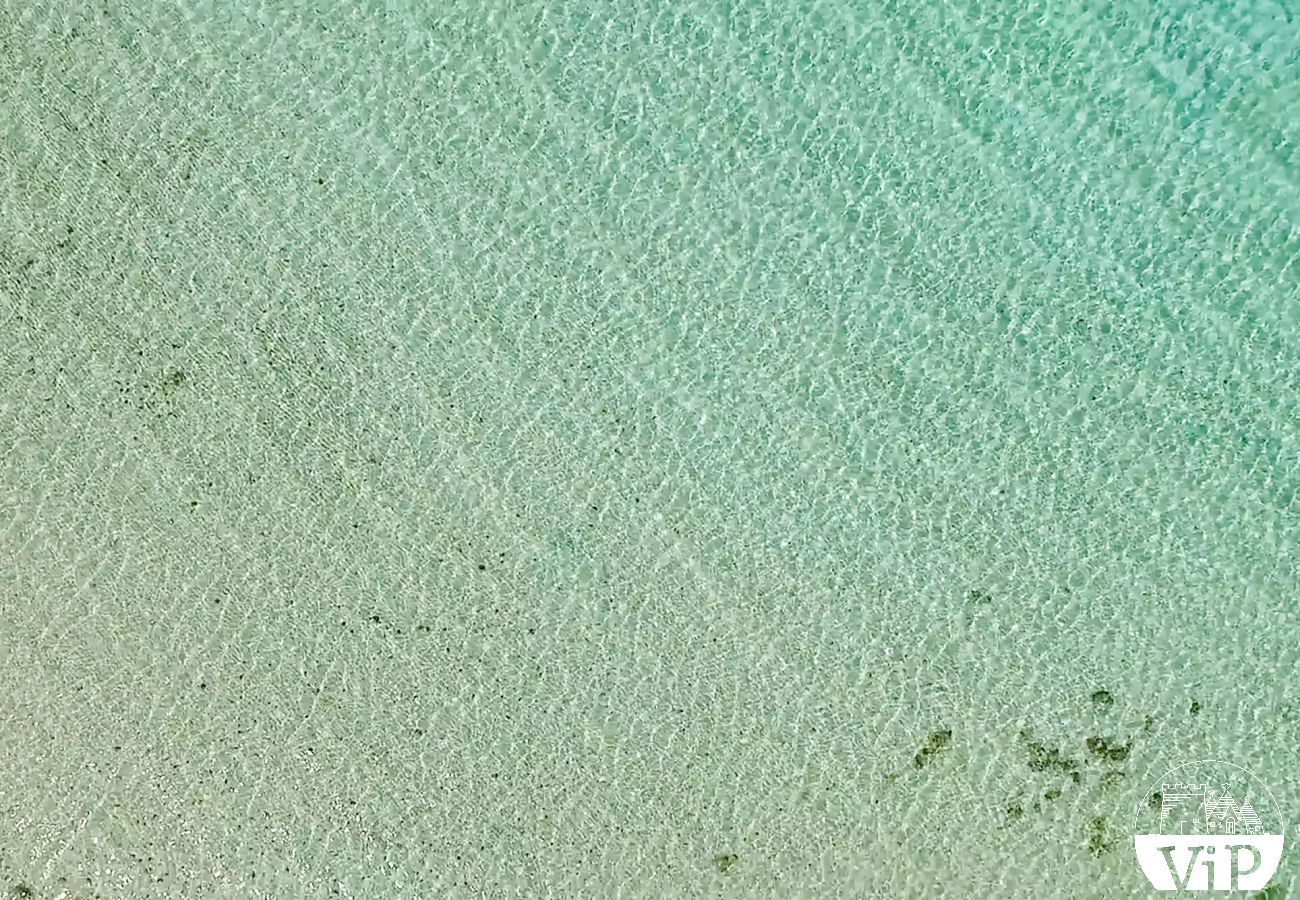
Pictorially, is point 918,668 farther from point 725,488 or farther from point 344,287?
point 344,287

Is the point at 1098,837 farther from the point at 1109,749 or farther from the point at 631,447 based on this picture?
the point at 631,447

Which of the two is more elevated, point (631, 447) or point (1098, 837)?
point (631, 447)

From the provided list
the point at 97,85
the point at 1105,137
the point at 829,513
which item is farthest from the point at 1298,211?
the point at 97,85

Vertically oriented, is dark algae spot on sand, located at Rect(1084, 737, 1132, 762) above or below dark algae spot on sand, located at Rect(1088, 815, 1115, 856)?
above

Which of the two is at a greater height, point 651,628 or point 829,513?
point 829,513

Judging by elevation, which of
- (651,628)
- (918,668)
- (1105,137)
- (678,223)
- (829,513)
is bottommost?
(651,628)

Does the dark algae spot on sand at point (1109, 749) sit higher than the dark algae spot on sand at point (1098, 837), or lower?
higher

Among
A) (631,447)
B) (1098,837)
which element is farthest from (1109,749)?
(631,447)

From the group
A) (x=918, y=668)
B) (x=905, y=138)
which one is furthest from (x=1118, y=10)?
(x=918, y=668)
